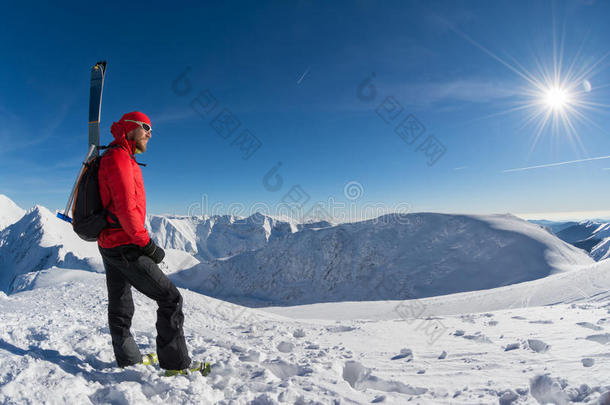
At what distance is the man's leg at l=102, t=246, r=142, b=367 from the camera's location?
3166 millimetres

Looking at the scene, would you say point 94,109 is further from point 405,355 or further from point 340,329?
point 340,329

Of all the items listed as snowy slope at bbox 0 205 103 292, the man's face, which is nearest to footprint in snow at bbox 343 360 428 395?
the man's face

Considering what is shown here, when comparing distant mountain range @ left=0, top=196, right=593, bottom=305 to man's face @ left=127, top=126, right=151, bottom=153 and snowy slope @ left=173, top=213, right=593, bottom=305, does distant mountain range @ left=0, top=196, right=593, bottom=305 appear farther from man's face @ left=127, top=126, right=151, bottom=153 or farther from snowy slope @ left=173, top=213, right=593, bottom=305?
man's face @ left=127, top=126, right=151, bottom=153

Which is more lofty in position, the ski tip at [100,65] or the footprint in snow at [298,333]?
the ski tip at [100,65]

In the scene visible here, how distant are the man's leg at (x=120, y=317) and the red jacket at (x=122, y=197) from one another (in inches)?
17.3

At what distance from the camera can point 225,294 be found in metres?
36.3

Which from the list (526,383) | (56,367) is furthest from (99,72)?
(526,383)

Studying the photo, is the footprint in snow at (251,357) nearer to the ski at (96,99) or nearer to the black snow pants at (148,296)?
the black snow pants at (148,296)

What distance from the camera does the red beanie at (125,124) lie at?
3.17 m

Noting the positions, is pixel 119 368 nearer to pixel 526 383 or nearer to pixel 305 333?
pixel 305 333

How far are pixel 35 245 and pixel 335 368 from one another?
165 metres

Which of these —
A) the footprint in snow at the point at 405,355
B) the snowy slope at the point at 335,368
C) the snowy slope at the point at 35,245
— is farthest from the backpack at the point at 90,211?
the snowy slope at the point at 35,245

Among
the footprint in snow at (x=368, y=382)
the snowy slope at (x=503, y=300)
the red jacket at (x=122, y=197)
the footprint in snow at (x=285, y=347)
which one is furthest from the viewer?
the snowy slope at (x=503, y=300)

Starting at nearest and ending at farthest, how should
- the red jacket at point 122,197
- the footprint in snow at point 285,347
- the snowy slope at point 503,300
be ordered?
the red jacket at point 122,197 → the footprint in snow at point 285,347 → the snowy slope at point 503,300
